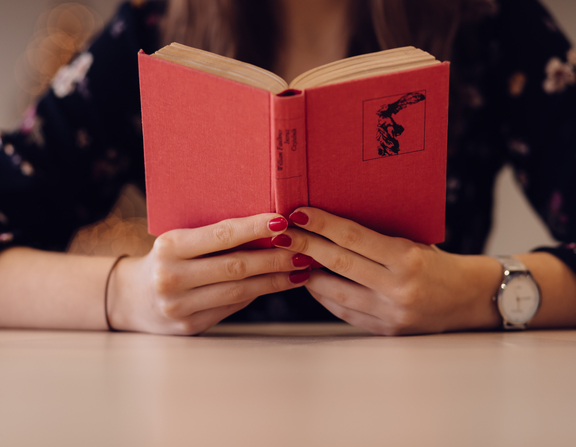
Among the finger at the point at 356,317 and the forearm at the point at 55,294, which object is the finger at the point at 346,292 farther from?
the forearm at the point at 55,294

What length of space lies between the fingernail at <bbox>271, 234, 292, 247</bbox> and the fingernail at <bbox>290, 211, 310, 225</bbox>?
23 mm

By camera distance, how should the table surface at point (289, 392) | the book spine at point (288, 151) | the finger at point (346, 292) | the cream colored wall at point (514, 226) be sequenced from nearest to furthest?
1. the table surface at point (289, 392)
2. the book spine at point (288, 151)
3. the finger at point (346, 292)
4. the cream colored wall at point (514, 226)

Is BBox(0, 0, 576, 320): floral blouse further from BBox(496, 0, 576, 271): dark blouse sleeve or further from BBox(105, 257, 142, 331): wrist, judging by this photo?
BBox(105, 257, 142, 331): wrist

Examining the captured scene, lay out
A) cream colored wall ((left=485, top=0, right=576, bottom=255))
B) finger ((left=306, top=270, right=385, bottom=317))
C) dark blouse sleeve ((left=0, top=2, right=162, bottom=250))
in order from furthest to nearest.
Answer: cream colored wall ((left=485, top=0, right=576, bottom=255))
dark blouse sleeve ((left=0, top=2, right=162, bottom=250))
finger ((left=306, top=270, right=385, bottom=317))

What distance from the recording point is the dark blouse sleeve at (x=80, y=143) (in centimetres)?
89

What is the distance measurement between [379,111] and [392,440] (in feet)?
1.12

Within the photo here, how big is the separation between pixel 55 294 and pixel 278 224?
0.40 meters

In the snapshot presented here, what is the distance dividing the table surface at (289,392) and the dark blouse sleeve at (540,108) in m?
0.47

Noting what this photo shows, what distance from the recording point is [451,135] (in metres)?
1.02

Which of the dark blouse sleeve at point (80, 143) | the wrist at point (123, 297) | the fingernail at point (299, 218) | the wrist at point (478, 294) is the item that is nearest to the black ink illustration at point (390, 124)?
the fingernail at point (299, 218)

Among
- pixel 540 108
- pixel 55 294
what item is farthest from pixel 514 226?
pixel 55 294

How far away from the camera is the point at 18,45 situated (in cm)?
241

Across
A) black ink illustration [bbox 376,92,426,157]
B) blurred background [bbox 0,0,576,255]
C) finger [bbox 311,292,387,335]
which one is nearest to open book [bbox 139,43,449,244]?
black ink illustration [bbox 376,92,426,157]

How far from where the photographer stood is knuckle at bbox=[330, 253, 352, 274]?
0.53 meters
